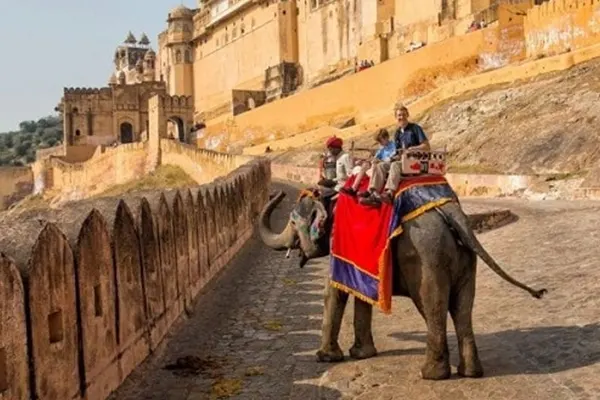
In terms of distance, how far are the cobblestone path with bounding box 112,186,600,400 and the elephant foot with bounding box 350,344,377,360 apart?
128mm

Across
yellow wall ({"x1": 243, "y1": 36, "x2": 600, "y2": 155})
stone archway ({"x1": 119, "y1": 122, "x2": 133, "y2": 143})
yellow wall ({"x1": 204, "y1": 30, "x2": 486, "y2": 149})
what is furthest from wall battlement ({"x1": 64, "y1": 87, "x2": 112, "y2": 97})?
yellow wall ({"x1": 243, "y1": 36, "x2": 600, "y2": 155})

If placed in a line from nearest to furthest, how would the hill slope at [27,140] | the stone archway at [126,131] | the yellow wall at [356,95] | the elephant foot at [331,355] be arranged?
the elephant foot at [331,355], the yellow wall at [356,95], the stone archway at [126,131], the hill slope at [27,140]

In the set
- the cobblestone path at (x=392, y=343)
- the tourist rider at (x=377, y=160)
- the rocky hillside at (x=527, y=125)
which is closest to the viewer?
the cobblestone path at (x=392, y=343)

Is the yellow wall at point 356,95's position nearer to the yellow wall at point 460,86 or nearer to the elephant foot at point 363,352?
the yellow wall at point 460,86

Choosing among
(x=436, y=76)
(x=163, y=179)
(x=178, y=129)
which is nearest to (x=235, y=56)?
(x=178, y=129)

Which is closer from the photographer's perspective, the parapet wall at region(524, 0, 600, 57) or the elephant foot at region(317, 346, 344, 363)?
the elephant foot at region(317, 346, 344, 363)

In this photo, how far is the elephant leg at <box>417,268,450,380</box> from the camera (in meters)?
5.95

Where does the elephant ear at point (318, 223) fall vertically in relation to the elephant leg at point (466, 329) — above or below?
above

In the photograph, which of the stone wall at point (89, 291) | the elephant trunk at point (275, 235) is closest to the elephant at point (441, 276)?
the elephant trunk at point (275, 235)

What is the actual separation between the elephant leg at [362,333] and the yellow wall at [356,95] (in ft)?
94.9

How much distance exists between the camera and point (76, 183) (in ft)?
191

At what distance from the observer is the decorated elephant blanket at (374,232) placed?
615cm

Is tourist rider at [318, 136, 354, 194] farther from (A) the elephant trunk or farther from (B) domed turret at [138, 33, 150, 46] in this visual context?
(B) domed turret at [138, 33, 150, 46]

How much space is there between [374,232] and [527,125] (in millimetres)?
18545
